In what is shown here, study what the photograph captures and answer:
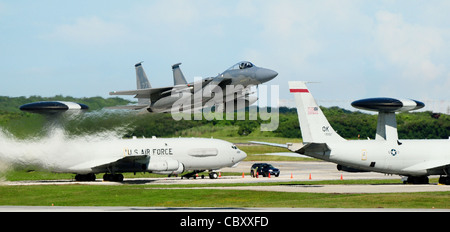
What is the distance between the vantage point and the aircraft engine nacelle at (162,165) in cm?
6719

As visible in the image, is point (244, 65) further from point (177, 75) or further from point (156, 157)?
point (177, 75)

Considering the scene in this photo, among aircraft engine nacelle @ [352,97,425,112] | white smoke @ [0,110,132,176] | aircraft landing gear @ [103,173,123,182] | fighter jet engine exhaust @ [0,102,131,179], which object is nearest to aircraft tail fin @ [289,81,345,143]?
aircraft engine nacelle @ [352,97,425,112]

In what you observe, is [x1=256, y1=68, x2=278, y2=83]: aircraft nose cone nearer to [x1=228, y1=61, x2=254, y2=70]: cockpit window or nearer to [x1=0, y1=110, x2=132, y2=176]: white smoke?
[x1=228, y1=61, x2=254, y2=70]: cockpit window

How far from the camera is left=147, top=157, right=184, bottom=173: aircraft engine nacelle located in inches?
2645

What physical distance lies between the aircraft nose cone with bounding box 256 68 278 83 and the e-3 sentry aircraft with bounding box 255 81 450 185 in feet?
8.87

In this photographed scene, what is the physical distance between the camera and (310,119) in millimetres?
55094

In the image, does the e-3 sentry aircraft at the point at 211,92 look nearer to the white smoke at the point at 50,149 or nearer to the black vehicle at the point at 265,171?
the white smoke at the point at 50,149

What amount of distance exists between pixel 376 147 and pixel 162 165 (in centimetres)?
2231

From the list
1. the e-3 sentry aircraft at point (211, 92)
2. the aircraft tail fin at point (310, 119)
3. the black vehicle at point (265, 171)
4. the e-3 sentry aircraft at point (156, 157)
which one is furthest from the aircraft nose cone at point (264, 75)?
the black vehicle at point (265, 171)

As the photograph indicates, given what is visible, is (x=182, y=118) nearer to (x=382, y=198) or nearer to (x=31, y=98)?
(x=31, y=98)

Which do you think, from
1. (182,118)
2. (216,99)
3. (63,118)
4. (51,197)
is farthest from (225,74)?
(182,118)
